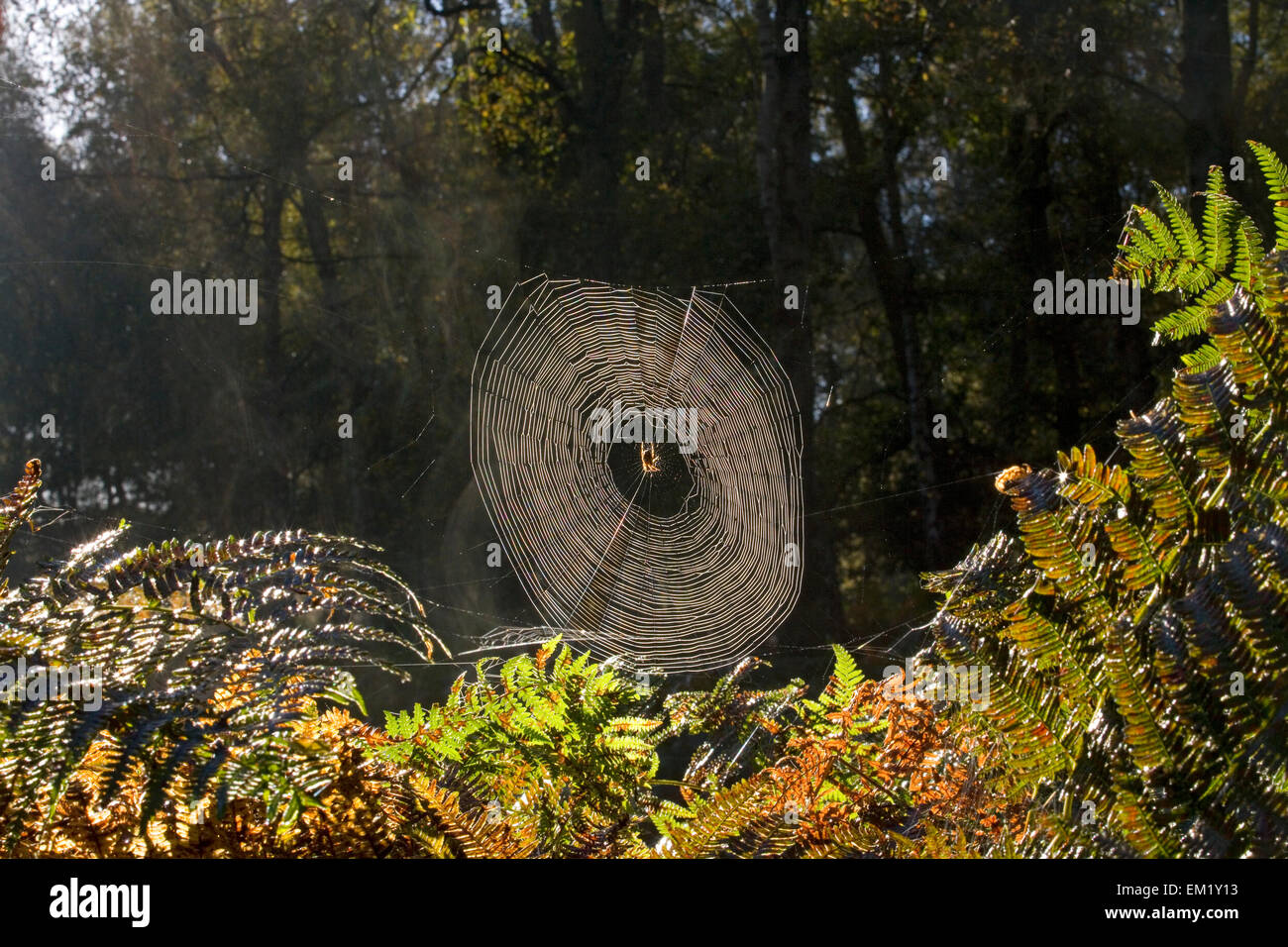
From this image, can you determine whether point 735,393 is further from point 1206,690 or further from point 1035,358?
point 1035,358

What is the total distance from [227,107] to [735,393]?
4.68m

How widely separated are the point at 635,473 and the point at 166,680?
3373 millimetres

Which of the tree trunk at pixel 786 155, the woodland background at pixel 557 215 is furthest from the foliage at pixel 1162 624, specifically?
the tree trunk at pixel 786 155

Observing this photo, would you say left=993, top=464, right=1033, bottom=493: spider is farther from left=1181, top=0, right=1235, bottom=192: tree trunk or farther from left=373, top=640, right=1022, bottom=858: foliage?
left=1181, top=0, right=1235, bottom=192: tree trunk

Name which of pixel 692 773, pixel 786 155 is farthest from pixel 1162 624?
pixel 786 155

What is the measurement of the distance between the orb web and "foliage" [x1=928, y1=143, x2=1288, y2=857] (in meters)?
1.96

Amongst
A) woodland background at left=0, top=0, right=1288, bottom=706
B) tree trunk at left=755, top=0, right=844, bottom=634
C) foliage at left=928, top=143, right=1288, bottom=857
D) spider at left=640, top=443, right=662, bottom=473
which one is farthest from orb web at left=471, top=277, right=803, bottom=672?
tree trunk at left=755, top=0, right=844, bottom=634

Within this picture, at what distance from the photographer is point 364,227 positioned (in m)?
6.77

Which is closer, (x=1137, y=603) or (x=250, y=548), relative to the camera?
(x=1137, y=603)

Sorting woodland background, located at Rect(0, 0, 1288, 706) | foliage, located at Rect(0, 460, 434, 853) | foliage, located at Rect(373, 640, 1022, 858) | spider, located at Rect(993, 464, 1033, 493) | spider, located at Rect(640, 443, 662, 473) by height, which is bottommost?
foliage, located at Rect(373, 640, 1022, 858)

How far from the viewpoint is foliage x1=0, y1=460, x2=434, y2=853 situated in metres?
0.74

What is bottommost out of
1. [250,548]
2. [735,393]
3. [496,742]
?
[496,742]

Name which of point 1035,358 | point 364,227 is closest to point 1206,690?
point 1035,358
